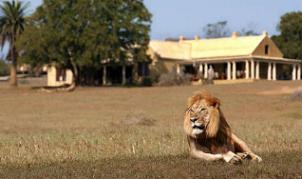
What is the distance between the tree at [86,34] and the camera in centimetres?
5722

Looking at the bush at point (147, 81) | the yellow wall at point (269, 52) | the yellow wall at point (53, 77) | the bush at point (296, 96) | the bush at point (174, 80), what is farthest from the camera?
the yellow wall at point (53, 77)

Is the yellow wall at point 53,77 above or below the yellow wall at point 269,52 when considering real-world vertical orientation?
below

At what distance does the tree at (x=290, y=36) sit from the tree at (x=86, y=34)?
69.8 ft

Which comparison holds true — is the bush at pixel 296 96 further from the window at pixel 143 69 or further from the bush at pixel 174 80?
the window at pixel 143 69

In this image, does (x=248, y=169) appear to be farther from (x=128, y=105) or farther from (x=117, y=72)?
(x=117, y=72)

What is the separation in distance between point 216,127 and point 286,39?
70961mm

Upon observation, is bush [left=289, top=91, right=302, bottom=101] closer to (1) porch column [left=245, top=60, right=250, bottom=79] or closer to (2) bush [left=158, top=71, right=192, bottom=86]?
(2) bush [left=158, top=71, right=192, bottom=86]

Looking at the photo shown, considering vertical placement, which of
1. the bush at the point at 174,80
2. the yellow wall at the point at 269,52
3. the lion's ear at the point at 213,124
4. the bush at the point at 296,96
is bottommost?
the bush at the point at 296,96

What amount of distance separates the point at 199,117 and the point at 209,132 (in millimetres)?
267

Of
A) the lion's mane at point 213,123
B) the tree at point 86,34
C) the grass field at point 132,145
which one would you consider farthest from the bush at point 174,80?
the lion's mane at point 213,123

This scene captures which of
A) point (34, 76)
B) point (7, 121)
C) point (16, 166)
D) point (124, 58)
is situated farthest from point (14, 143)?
point (34, 76)

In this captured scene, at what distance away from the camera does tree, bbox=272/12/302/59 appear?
76.2 metres

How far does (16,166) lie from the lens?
11406 mm

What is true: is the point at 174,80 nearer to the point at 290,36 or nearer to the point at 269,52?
the point at 269,52
